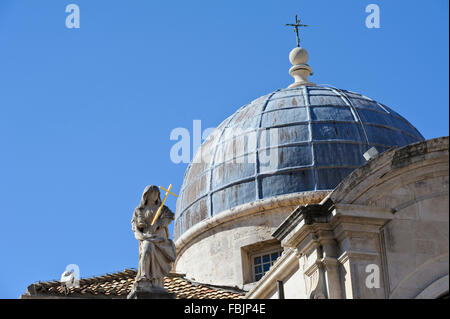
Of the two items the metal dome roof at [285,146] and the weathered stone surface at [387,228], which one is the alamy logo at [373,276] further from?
the metal dome roof at [285,146]

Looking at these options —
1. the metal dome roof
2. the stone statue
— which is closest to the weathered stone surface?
the stone statue

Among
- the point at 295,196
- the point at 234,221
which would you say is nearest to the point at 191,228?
the point at 234,221

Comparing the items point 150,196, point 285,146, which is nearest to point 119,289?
point 285,146

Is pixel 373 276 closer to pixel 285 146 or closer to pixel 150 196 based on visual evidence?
pixel 150 196

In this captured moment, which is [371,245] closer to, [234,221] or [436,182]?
[436,182]

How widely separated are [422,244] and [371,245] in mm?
958

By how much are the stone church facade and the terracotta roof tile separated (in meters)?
0.06

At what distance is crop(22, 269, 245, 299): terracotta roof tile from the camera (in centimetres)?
2881

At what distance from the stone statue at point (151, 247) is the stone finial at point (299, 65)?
48.7 ft

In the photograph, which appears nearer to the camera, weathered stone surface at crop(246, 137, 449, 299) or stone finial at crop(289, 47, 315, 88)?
weathered stone surface at crop(246, 137, 449, 299)

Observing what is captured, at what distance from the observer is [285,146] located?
32.3 meters

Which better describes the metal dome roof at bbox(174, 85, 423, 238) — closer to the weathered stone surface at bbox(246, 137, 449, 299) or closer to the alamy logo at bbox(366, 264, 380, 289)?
the weathered stone surface at bbox(246, 137, 449, 299)

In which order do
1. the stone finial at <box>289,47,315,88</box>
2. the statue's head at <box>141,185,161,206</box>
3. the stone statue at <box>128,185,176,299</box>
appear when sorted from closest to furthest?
the stone statue at <box>128,185,176,299</box> → the statue's head at <box>141,185,161,206</box> → the stone finial at <box>289,47,315,88</box>

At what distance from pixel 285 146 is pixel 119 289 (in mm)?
6509
